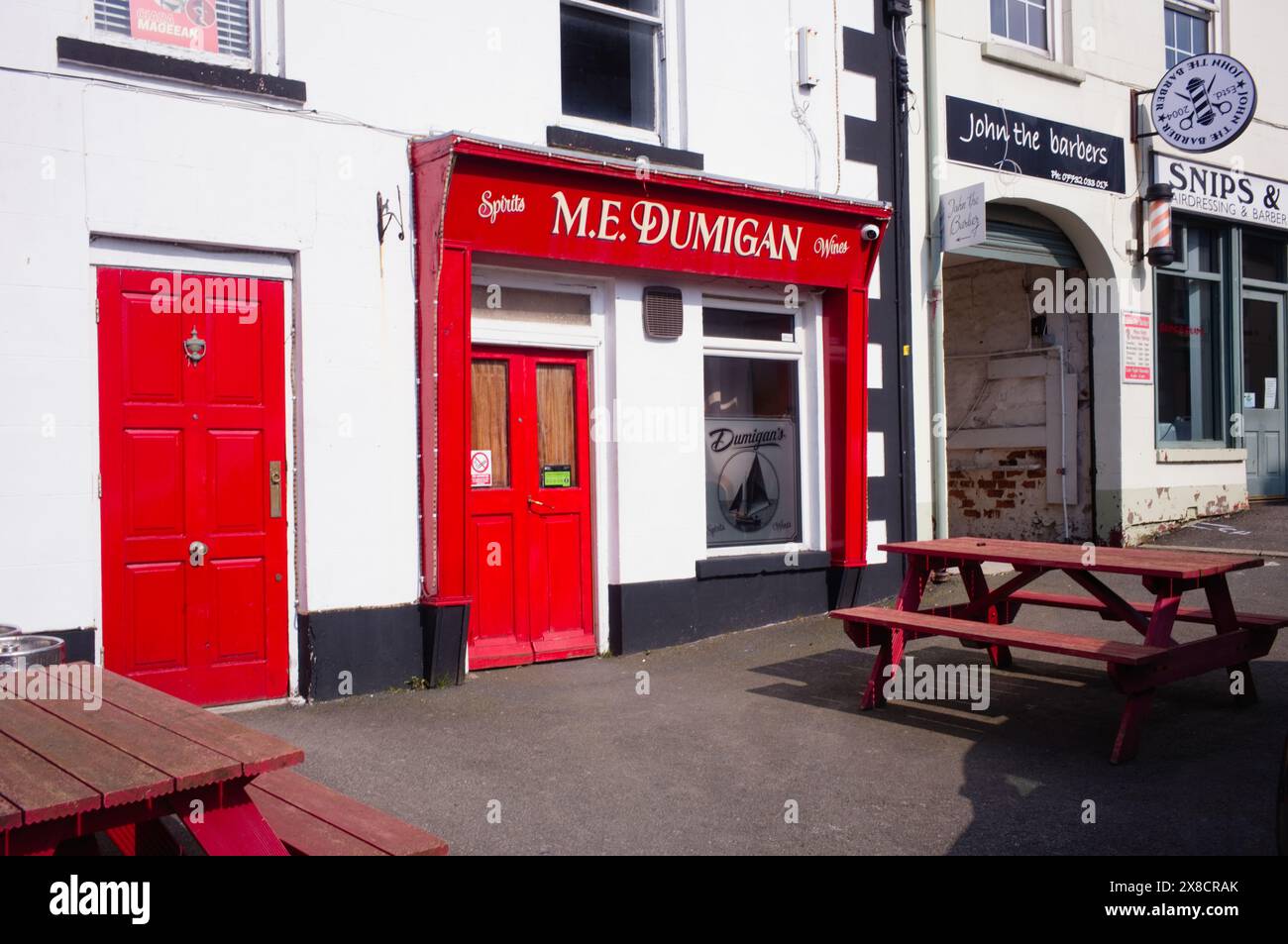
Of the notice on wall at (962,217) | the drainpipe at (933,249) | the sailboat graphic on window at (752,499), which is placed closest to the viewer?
the sailboat graphic on window at (752,499)

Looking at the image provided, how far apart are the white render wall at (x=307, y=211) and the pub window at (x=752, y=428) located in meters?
0.39

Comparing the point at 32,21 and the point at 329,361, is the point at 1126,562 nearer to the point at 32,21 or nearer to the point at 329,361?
the point at 329,361

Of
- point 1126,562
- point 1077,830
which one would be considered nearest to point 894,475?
point 1126,562

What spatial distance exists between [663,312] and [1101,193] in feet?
18.8

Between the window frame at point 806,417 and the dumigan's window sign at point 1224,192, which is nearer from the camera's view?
the window frame at point 806,417

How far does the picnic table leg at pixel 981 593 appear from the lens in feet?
22.8

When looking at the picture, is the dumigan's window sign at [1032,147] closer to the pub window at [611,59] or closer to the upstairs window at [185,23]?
the pub window at [611,59]

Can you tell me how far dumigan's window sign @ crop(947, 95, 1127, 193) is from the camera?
1045 cm

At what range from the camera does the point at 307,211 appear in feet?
22.6

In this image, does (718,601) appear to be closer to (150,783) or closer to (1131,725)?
(1131,725)

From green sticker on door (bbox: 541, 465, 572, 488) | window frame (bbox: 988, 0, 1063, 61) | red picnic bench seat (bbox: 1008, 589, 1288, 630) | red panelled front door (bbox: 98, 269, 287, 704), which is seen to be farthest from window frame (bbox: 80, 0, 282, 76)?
window frame (bbox: 988, 0, 1063, 61)

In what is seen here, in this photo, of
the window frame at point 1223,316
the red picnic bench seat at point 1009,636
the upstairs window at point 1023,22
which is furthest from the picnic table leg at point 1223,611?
the window frame at point 1223,316

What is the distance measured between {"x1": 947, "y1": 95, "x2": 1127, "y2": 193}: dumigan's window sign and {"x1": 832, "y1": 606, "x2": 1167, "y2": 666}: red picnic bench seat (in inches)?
215

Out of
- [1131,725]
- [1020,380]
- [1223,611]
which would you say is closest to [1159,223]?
[1020,380]
